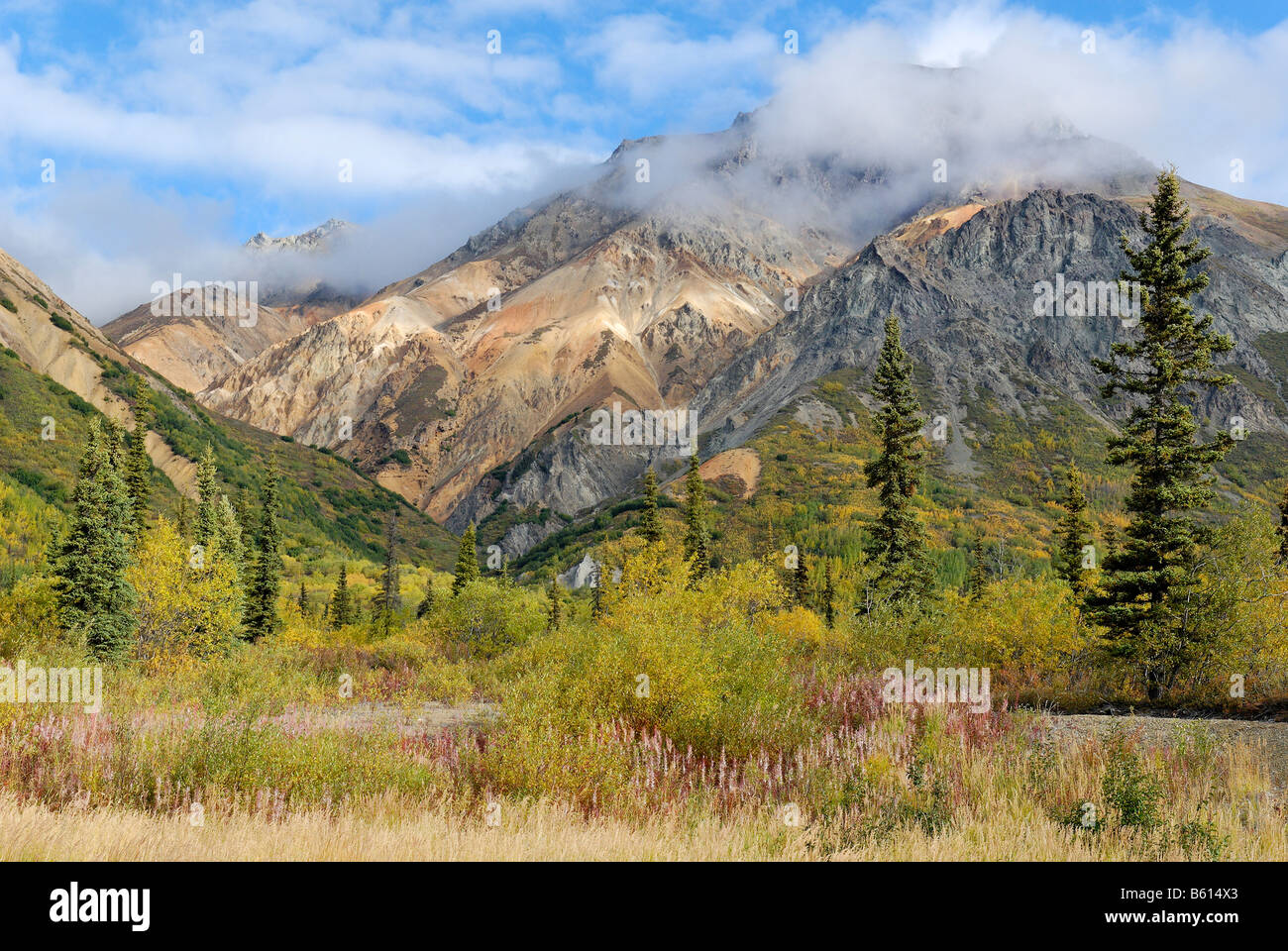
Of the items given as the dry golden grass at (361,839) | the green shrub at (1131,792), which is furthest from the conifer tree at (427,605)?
the green shrub at (1131,792)

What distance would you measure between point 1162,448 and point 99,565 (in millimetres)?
40066

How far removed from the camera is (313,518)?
6506 inches

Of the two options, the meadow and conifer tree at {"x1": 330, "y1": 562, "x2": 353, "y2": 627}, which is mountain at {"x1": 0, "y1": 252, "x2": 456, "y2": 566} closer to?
conifer tree at {"x1": 330, "y1": 562, "x2": 353, "y2": 627}

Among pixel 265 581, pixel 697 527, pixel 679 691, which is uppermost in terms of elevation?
pixel 697 527

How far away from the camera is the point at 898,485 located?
35.7 metres

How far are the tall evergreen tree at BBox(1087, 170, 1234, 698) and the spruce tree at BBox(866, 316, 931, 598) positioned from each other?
14032 millimetres

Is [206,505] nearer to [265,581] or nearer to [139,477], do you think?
[265,581]

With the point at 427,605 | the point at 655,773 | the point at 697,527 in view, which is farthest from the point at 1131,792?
the point at 427,605

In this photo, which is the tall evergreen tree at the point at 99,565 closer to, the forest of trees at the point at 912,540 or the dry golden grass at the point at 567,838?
the forest of trees at the point at 912,540

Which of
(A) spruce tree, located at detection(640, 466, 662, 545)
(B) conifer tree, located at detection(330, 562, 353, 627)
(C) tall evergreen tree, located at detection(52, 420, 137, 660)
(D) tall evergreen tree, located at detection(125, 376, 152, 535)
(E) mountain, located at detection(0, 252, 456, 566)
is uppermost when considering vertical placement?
(E) mountain, located at detection(0, 252, 456, 566)

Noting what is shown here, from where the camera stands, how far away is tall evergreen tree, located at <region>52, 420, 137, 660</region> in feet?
107

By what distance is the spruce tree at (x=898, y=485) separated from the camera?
35.3 m

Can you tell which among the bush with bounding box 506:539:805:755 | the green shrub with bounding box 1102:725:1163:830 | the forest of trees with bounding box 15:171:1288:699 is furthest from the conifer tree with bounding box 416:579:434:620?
the green shrub with bounding box 1102:725:1163:830
